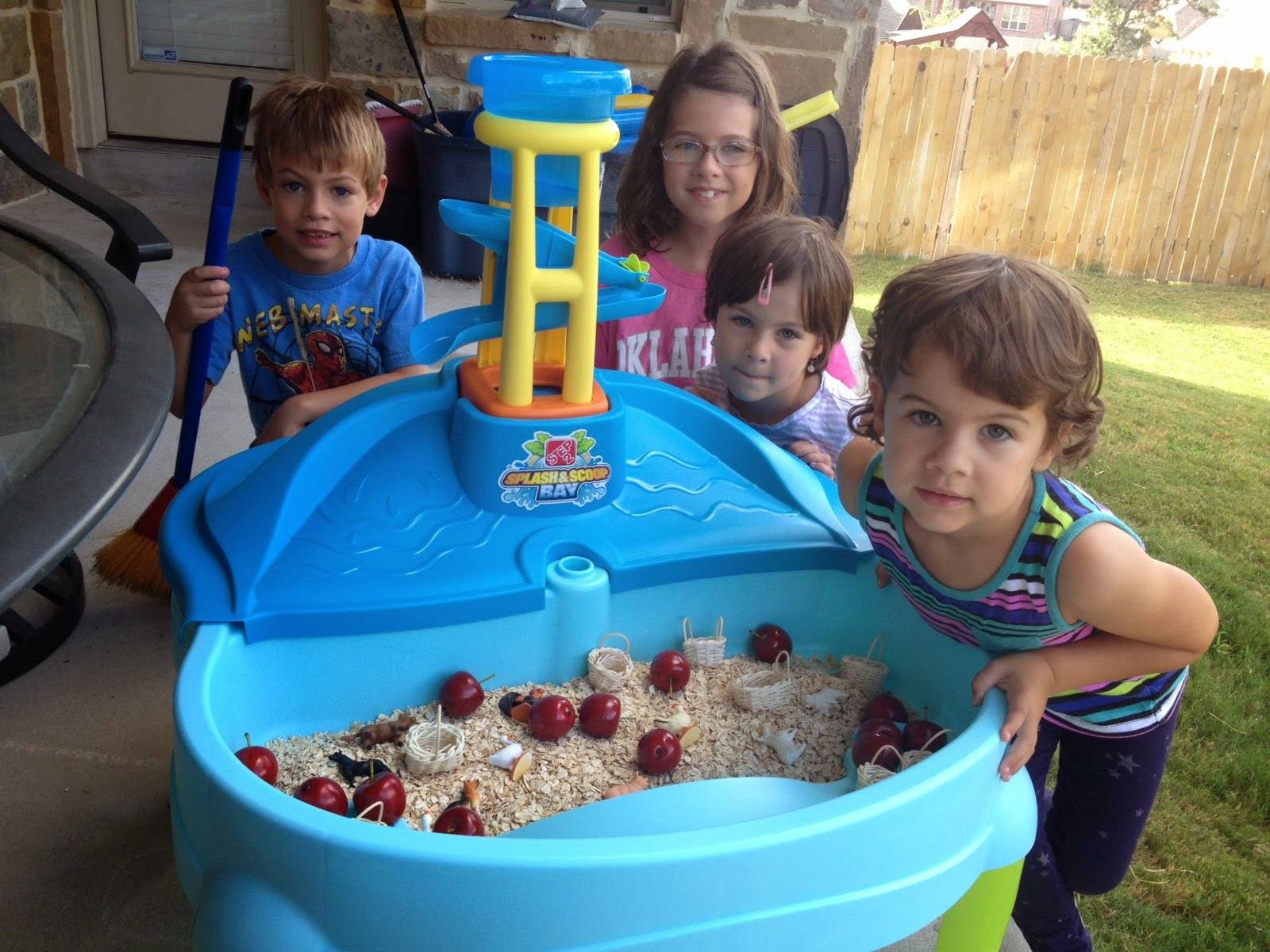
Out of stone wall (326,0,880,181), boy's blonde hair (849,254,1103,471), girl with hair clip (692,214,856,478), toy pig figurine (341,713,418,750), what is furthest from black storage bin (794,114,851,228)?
toy pig figurine (341,713,418,750)

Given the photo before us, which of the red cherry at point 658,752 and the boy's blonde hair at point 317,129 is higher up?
the boy's blonde hair at point 317,129

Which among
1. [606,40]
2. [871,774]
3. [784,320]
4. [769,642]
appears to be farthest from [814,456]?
[606,40]

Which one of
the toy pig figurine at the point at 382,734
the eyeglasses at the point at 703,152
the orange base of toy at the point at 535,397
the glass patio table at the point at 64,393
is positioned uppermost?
the eyeglasses at the point at 703,152

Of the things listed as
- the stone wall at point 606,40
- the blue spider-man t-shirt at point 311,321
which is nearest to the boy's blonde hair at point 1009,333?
the blue spider-man t-shirt at point 311,321

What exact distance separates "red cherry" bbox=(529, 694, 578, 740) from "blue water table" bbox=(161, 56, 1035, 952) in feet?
0.20

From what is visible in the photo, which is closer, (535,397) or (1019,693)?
(1019,693)

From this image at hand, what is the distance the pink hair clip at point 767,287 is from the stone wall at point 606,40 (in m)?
2.17

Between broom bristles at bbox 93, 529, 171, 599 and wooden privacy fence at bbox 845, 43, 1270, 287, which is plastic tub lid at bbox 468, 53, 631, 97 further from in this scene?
wooden privacy fence at bbox 845, 43, 1270, 287

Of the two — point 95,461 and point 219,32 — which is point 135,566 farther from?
point 219,32

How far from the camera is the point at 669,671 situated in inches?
43.4

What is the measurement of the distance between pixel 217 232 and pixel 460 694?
2.30 ft

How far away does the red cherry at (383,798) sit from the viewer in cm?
89

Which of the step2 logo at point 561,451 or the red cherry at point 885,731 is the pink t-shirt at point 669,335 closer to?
the step2 logo at point 561,451

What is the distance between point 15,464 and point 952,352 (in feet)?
2.10
